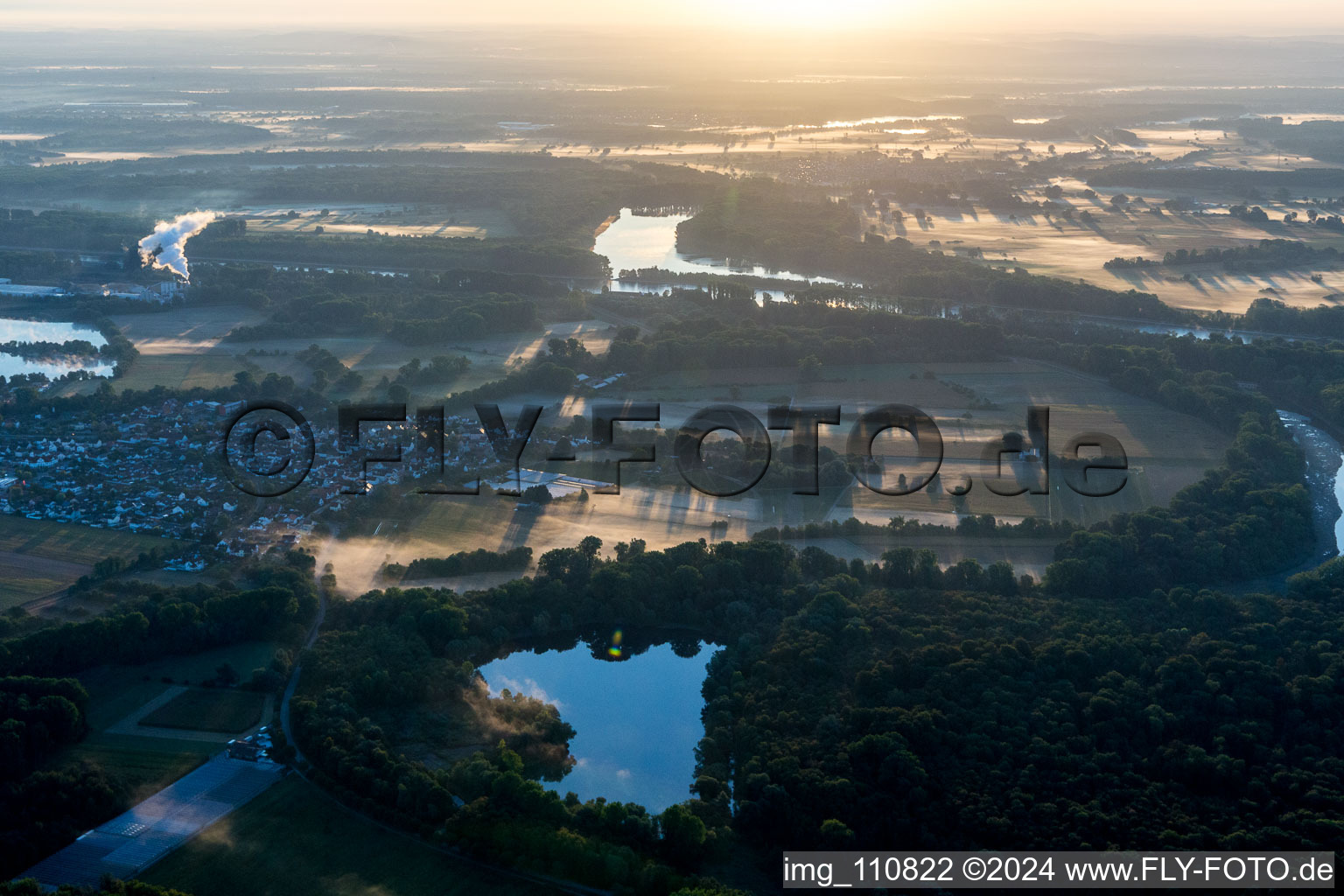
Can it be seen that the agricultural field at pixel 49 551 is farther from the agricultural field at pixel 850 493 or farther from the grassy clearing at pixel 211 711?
the grassy clearing at pixel 211 711

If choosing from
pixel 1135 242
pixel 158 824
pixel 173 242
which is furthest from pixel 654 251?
pixel 158 824

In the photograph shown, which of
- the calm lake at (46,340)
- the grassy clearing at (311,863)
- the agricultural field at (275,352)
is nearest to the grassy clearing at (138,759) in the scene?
the grassy clearing at (311,863)

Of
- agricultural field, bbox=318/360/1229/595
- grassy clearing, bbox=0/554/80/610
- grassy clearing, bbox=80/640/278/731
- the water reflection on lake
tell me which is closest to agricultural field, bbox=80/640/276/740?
grassy clearing, bbox=80/640/278/731

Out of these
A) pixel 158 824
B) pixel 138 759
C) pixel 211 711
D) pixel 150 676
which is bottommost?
pixel 158 824

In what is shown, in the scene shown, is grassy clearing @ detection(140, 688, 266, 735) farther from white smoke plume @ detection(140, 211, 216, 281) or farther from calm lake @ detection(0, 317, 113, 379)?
white smoke plume @ detection(140, 211, 216, 281)

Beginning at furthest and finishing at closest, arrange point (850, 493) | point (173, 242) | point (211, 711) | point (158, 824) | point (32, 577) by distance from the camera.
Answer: point (173, 242), point (850, 493), point (32, 577), point (211, 711), point (158, 824)

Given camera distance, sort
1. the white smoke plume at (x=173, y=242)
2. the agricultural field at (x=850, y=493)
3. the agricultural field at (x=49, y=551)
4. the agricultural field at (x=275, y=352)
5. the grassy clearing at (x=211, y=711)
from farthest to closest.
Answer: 1. the white smoke plume at (x=173, y=242)
2. the agricultural field at (x=275, y=352)
3. the agricultural field at (x=850, y=493)
4. the agricultural field at (x=49, y=551)
5. the grassy clearing at (x=211, y=711)

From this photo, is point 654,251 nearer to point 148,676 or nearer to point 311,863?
point 148,676
